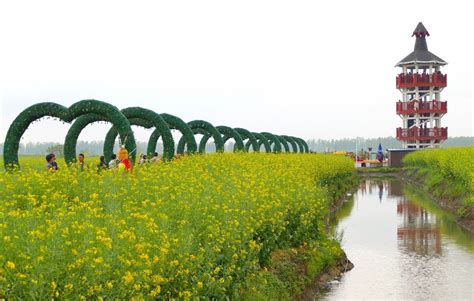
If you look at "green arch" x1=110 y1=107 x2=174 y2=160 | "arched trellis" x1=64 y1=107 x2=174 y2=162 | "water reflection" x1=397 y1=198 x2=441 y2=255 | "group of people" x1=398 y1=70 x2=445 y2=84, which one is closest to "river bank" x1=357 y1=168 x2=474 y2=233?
"water reflection" x1=397 y1=198 x2=441 y2=255

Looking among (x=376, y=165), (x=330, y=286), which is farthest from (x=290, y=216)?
(x=376, y=165)

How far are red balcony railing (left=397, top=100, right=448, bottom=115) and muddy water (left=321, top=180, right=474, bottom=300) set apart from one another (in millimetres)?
33896

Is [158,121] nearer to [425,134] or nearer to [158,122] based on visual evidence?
[158,122]

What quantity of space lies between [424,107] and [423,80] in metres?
2.69

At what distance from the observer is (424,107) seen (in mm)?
61875

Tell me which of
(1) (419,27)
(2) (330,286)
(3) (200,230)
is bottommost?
(2) (330,286)

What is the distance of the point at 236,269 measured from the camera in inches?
359

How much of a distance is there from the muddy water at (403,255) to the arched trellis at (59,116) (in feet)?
26.9

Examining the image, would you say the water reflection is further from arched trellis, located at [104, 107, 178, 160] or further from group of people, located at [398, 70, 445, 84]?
group of people, located at [398, 70, 445, 84]

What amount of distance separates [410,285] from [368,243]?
5.40 m

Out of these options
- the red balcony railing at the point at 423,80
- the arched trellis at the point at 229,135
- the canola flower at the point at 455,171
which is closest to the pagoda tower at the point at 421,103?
the red balcony railing at the point at 423,80

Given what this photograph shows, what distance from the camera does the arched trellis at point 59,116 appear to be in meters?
23.1

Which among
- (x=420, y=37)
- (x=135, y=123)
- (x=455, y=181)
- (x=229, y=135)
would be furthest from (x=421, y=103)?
(x=135, y=123)

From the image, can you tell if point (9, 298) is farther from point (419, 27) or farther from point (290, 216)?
point (419, 27)
